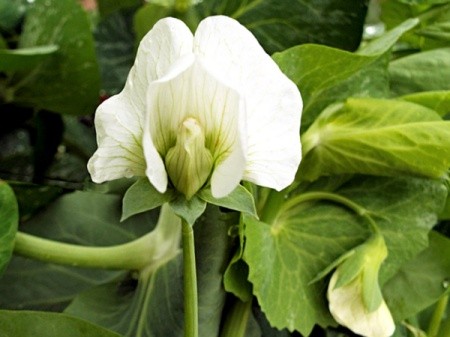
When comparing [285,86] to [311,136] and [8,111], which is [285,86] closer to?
[311,136]

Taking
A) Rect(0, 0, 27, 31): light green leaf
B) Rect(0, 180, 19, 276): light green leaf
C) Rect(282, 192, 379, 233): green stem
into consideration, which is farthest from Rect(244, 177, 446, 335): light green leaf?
Rect(0, 0, 27, 31): light green leaf

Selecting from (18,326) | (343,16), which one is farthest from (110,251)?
(343,16)

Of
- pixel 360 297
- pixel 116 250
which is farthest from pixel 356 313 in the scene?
pixel 116 250

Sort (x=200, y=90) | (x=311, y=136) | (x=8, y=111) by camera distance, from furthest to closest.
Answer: (x=8, y=111) < (x=311, y=136) < (x=200, y=90)

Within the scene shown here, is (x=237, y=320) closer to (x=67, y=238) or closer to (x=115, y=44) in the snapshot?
(x=67, y=238)

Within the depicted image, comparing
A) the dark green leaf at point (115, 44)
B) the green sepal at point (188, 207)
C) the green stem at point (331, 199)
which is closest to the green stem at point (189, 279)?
the green sepal at point (188, 207)

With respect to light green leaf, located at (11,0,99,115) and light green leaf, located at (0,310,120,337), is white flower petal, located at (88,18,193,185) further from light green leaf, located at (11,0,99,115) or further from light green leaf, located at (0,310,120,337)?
light green leaf, located at (11,0,99,115)
